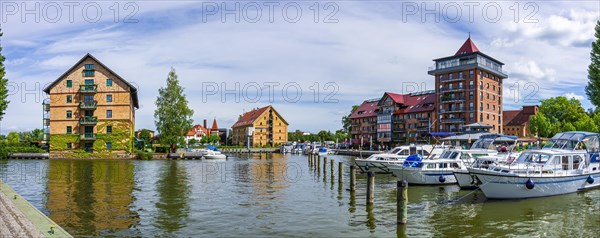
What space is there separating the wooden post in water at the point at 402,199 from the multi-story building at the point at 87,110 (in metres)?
70.8

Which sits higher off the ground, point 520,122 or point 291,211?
point 520,122

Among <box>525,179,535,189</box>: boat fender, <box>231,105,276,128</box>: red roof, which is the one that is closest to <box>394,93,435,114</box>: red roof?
<box>231,105,276,128</box>: red roof

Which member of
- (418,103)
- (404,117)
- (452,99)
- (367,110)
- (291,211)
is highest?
(452,99)

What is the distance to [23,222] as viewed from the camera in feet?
54.2

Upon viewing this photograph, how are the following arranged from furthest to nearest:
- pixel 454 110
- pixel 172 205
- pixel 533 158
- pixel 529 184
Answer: pixel 454 110
pixel 533 158
pixel 529 184
pixel 172 205

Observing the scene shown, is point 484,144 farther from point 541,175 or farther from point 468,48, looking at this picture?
point 468,48

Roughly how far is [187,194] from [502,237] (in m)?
20.6

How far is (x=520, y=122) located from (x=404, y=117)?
44747mm

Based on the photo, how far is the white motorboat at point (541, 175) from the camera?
27781mm

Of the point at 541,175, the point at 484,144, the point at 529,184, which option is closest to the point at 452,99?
the point at 484,144

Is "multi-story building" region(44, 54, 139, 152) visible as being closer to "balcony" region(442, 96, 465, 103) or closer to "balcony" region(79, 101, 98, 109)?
"balcony" region(79, 101, 98, 109)

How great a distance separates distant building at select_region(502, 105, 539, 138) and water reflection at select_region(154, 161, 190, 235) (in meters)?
120

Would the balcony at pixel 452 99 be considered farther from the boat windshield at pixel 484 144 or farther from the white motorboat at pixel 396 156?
the boat windshield at pixel 484 144

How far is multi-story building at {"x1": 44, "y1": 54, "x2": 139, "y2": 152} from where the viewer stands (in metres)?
80.2
